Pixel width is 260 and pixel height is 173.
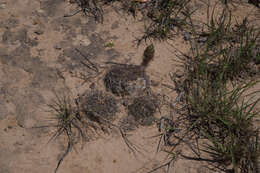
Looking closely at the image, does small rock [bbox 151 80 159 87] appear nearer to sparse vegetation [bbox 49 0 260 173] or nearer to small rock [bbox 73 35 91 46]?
sparse vegetation [bbox 49 0 260 173]

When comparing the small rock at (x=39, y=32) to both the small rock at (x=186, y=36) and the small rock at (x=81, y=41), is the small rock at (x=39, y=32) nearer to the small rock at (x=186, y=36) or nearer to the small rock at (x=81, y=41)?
the small rock at (x=81, y=41)

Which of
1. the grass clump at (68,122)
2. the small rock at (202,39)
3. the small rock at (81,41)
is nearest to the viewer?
the grass clump at (68,122)

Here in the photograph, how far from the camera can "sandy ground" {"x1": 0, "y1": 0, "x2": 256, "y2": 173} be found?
7.95 feet

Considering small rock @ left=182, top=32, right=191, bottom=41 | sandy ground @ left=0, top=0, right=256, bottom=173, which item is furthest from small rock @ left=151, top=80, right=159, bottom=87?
small rock @ left=182, top=32, right=191, bottom=41

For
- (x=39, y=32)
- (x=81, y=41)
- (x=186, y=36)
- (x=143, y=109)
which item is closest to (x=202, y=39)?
(x=186, y=36)

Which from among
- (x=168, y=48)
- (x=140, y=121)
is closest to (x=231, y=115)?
(x=140, y=121)

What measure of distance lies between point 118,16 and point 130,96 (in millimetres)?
1134

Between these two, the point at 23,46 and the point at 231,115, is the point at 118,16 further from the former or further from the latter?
the point at 231,115

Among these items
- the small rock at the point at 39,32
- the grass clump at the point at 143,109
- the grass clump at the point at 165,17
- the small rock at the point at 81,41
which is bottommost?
the grass clump at the point at 143,109

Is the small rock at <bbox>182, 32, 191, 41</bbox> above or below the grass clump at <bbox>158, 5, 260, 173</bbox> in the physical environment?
above

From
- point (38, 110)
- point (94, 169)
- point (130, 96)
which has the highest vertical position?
point (130, 96)

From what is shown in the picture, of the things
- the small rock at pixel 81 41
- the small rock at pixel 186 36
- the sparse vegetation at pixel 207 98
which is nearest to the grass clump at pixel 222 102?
the sparse vegetation at pixel 207 98

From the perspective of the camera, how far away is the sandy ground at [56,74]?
2.42 m

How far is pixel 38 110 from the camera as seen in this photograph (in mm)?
2660
